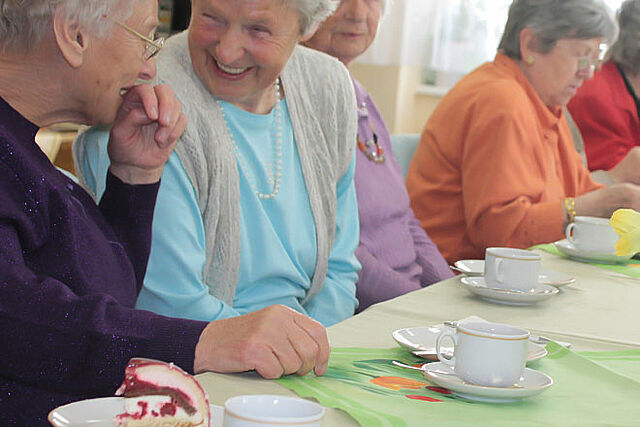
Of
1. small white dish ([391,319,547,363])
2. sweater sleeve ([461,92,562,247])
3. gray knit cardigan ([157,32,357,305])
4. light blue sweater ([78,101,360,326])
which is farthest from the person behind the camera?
sweater sleeve ([461,92,562,247])

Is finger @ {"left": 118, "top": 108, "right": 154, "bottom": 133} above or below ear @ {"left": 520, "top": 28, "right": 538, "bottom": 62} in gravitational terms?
below

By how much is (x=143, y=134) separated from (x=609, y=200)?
49.8 inches

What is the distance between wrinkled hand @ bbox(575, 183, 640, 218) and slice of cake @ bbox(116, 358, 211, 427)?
1634 mm

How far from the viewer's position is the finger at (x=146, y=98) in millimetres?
1327

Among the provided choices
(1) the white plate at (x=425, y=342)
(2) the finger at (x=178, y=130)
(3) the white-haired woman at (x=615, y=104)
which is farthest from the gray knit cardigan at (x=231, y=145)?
(3) the white-haired woman at (x=615, y=104)

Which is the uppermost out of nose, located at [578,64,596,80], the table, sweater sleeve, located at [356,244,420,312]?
nose, located at [578,64,596,80]

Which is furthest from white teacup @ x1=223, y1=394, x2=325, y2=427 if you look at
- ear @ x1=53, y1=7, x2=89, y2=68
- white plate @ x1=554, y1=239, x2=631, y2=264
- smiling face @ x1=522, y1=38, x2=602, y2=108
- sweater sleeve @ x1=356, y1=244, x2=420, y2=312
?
smiling face @ x1=522, y1=38, x2=602, y2=108

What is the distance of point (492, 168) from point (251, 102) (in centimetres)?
86

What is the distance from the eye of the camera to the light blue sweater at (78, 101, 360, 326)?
1.42m

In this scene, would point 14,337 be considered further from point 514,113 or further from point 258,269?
point 514,113

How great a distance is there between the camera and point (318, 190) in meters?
1.72

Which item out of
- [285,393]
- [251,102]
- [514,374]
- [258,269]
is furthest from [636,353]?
[251,102]

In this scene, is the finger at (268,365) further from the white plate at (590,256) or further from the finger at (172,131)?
the white plate at (590,256)

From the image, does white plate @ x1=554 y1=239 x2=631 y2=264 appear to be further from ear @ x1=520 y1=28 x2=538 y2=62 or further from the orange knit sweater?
ear @ x1=520 y1=28 x2=538 y2=62
